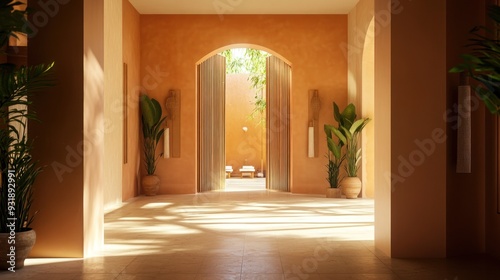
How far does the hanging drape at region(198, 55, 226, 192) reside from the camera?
1271 cm

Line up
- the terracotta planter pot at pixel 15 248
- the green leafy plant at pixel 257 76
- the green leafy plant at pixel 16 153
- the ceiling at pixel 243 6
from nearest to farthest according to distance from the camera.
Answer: the green leafy plant at pixel 16 153 < the terracotta planter pot at pixel 15 248 < the ceiling at pixel 243 6 < the green leafy plant at pixel 257 76

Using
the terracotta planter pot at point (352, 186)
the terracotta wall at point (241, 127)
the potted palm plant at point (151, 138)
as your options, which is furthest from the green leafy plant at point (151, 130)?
the terracotta wall at point (241, 127)

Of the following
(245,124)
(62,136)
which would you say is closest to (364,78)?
(62,136)

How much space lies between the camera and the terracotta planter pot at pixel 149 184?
37.0 ft

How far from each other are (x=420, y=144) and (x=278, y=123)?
774 cm

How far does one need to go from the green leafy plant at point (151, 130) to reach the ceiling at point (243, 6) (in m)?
1.80

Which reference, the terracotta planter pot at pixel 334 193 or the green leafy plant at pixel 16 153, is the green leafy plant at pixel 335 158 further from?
the green leafy plant at pixel 16 153

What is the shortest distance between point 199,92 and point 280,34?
220 centimetres

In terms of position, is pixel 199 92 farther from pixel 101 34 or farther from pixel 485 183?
pixel 485 183

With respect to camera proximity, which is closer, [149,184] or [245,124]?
[149,184]

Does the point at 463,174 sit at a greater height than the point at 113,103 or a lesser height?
lesser

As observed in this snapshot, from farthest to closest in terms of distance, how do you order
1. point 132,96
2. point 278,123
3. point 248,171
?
point 248,171, point 278,123, point 132,96

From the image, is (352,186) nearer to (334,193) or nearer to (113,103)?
(334,193)

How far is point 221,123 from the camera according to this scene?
13.4 meters
